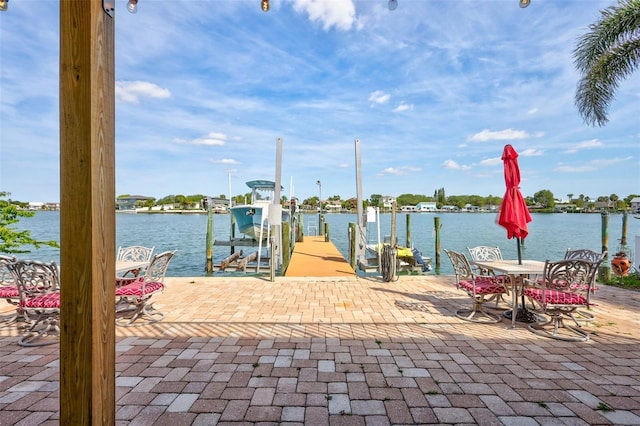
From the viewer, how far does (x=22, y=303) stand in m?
3.55

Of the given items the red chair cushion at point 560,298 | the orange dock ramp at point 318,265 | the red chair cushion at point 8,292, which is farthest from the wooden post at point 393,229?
the red chair cushion at point 8,292

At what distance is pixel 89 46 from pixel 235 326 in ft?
11.4

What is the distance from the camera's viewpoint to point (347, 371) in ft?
9.46

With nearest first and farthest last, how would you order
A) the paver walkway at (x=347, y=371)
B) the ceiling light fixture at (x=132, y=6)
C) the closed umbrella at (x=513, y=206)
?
1. the paver walkway at (x=347, y=371)
2. the ceiling light fixture at (x=132, y=6)
3. the closed umbrella at (x=513, y=206)

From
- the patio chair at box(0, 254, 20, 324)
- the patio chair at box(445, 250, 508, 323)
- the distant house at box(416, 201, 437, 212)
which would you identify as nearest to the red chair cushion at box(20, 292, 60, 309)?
the patio chair at box(0, 254, 20, 324)

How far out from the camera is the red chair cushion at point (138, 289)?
4.11m

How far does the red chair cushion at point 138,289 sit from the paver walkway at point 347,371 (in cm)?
41

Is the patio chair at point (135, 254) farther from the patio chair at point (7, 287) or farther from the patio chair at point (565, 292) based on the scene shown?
the patio chair at point (565, 292)

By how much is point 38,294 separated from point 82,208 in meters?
3.27

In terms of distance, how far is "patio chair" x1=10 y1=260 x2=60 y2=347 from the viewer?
3531 millimetres

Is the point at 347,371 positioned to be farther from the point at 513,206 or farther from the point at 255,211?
the point at 255,211

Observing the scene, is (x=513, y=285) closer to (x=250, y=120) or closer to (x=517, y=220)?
(x=517, y=220)

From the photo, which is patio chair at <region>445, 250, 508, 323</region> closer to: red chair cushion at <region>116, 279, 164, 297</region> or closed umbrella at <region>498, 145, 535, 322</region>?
closed umbrella at <region>498, 145, 535, 322</region>

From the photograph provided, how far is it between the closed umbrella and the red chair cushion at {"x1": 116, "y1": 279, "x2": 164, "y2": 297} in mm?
4632
